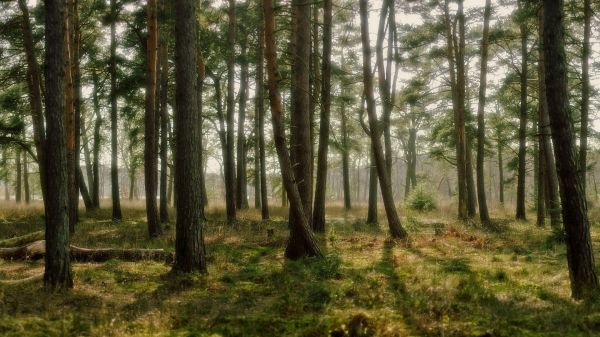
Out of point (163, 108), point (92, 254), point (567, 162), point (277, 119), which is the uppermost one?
point (163, 108)

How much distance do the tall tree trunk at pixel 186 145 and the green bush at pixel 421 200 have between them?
1918 cm

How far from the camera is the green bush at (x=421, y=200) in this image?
2616 cm

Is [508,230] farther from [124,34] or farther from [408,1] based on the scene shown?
[124,34]

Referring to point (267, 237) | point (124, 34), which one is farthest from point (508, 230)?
point (124, 34)

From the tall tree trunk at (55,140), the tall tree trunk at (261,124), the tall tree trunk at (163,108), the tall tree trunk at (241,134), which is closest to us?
the tall tree trunk at (55,140)

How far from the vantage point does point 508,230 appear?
1759cm

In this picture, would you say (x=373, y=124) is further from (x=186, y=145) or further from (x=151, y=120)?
(x=186, y=145)

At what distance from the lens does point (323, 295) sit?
23.2 feet

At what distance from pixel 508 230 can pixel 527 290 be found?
422 inches

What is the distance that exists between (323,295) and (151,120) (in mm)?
9553

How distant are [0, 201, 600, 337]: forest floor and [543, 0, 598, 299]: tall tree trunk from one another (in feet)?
1.89

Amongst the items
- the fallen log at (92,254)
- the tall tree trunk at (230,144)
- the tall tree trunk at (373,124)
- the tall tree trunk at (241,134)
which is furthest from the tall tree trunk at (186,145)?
the tall tree trunk at (241,134)

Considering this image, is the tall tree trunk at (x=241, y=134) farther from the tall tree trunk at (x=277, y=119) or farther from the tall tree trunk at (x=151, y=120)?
the tall tree trunk at (x=277, y=119)

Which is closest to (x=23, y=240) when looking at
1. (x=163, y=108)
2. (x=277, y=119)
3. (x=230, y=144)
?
(x=277, y=119)
